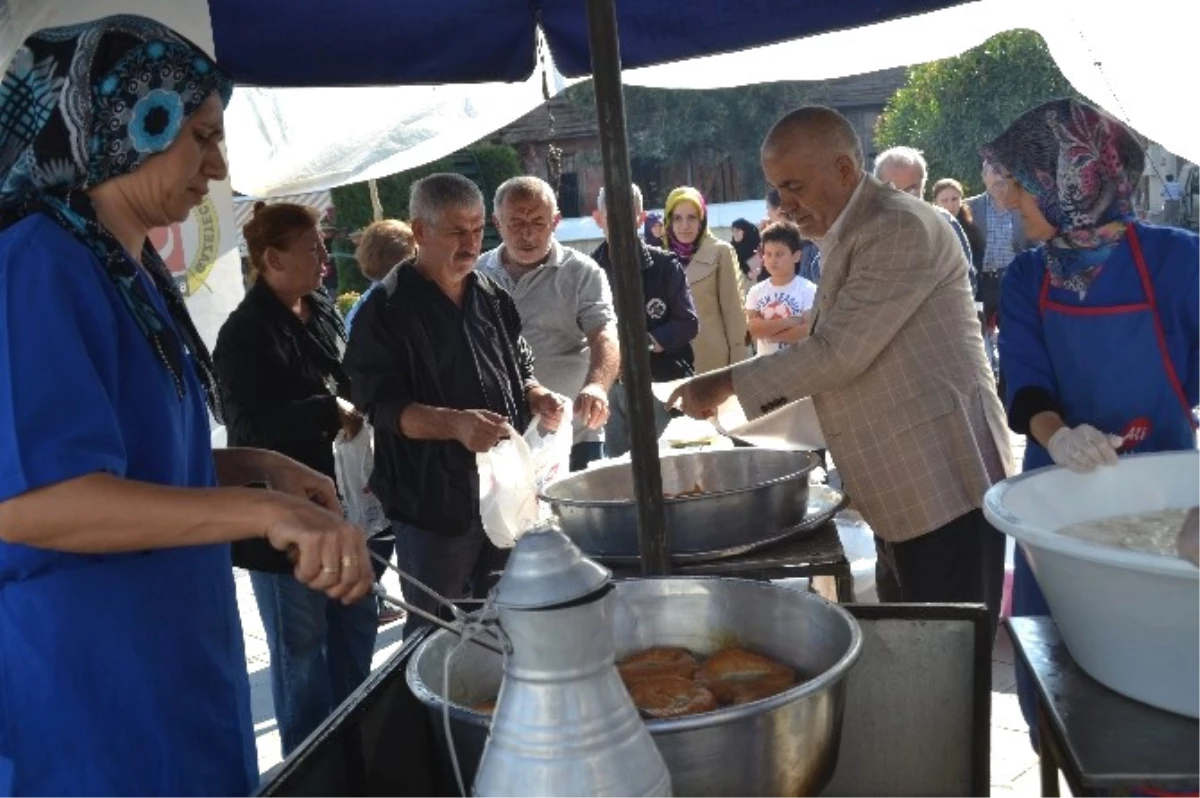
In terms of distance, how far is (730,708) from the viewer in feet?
3.79

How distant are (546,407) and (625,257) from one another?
4.85 feet

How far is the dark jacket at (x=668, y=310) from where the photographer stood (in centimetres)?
521

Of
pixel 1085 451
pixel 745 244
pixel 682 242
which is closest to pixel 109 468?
pixel 1085 451

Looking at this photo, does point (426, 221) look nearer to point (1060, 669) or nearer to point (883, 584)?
point (883, 584)

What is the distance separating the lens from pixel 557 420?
127 inches

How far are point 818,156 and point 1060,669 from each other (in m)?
1.48

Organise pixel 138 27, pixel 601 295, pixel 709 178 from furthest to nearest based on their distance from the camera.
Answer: pixel 709 178 → pixel 601 295 → pixel 138 27

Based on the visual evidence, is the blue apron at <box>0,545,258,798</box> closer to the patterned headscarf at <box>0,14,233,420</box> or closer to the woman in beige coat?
the patterned headscarf at <box>0,14,233,420</box>

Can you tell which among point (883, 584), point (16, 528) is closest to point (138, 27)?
point (16, 528)

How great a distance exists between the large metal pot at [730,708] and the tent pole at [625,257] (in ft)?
1.14

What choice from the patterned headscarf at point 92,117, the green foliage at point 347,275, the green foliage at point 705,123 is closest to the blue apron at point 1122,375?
the patterned headscarf at point 92,117

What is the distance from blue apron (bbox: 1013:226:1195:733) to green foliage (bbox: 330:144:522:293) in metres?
11.3

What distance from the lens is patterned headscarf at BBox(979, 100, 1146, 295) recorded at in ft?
7.38

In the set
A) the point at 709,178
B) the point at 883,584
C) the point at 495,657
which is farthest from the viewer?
the point at 709,178
